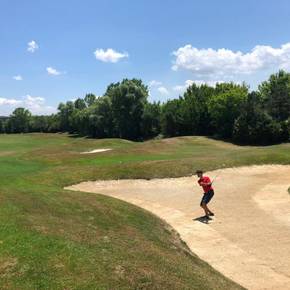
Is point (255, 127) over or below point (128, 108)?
below

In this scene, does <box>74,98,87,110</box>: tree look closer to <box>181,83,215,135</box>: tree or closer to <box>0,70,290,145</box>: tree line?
<box>0,70,290,145</box>: tree line

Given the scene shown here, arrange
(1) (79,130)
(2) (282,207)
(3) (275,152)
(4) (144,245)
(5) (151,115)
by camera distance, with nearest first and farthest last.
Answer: (4) (144,245), (2) (282,207), (3) (275,152), (5) (151,115), (1) (79,130)

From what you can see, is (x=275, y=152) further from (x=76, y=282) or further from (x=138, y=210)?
(x=76, y=282)

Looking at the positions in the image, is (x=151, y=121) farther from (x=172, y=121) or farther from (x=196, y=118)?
(x=196, y=118)

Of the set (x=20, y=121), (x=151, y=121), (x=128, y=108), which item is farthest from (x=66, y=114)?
(x=151, y=121)

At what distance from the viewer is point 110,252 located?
39.4 feet

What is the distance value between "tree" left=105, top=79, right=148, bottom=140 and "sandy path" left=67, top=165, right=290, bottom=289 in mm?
64489

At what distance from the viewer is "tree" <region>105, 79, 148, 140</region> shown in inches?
3836

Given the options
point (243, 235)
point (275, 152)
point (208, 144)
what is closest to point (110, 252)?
point (243, 235)

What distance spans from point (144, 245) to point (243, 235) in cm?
532

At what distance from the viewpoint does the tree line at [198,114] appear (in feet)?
213

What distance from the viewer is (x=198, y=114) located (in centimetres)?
7975

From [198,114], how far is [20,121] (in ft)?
370

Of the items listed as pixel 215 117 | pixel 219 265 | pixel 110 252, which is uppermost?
pixel 215 117
